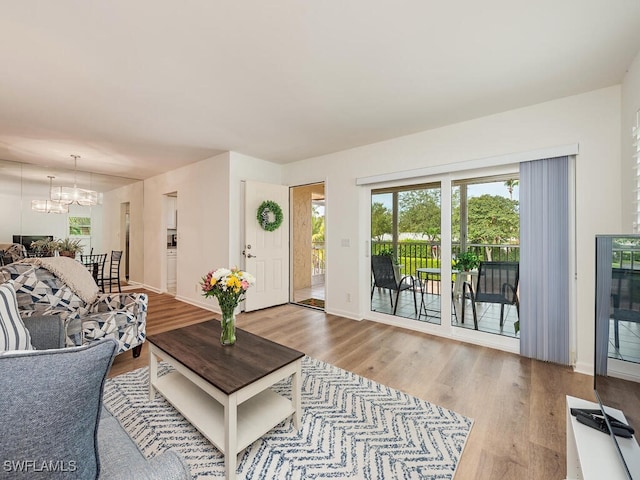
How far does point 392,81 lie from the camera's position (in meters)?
2.22

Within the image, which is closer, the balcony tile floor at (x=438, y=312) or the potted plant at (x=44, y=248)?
the balcony tile floor at (x=438, y=312)

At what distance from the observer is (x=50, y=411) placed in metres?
0.64

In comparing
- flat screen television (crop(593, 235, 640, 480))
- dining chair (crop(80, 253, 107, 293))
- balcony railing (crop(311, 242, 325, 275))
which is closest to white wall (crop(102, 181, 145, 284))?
dining chair (crop(80, 253, 107, 293))

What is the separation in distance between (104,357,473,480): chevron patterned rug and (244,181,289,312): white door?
2.19 metres

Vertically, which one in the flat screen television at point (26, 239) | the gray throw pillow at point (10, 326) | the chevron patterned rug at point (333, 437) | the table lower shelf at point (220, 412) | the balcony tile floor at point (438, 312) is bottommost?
the chevron patterned rug at point (333, 437)

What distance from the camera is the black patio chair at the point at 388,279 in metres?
3.65

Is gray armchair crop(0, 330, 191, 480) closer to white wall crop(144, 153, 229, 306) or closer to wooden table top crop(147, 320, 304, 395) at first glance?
wooden table top crop(147, 320, 304, 395)

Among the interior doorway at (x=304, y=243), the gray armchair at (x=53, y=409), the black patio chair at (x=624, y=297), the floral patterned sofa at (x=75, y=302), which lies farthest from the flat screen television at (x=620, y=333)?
the interior doorway at (x=304, y=243)

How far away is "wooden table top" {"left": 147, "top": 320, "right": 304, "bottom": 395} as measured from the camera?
56.4 inches

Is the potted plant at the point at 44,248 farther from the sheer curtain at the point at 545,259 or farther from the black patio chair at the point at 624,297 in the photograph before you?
the sheer curtain at the point at 545,259

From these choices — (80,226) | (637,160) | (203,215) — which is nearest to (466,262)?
(637,160)

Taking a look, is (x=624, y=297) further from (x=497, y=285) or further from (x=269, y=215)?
(x=269, y=215)

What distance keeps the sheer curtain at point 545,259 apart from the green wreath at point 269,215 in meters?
3.17

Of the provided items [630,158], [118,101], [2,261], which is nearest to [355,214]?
[630,158]
